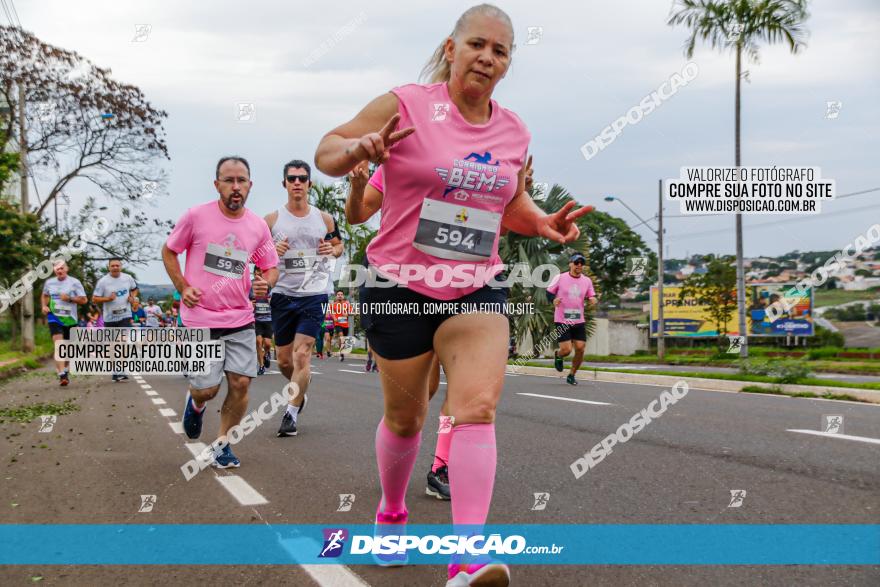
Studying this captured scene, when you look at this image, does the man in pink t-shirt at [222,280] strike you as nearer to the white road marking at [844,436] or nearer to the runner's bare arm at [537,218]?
the runner's bare arm at [537,218]

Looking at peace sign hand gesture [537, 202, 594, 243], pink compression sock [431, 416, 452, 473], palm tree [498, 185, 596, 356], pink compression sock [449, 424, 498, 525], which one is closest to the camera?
pink compression sock [449, 424, 498, 525]

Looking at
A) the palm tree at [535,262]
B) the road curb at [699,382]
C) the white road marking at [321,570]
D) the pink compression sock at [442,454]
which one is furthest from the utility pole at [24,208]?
the white road marking at [321,570]

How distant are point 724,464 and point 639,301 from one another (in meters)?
98.8

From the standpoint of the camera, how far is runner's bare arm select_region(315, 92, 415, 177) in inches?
113

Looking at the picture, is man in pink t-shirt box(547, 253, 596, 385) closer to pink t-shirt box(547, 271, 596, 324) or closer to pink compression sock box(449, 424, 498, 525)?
pink t-shirt box(547, 271, 596, 324)

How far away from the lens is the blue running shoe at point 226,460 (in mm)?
5770

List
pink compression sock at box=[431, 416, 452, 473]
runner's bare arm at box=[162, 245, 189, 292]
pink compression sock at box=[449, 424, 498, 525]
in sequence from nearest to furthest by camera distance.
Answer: pink compression sock at box=[449, 424, 498, 525] < pink compression sock at box=[431, 416, 452, 473] < runner's bare arm at box=[162, 245, 189, 292]

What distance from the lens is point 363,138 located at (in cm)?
286

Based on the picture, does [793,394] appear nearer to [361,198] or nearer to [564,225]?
[564,225]

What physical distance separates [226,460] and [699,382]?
10371 millimetres

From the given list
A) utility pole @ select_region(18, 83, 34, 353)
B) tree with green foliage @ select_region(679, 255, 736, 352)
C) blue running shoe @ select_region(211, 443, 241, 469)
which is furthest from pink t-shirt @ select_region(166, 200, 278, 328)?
tree with green foliage @ select_region(679, 255, 736, 352)

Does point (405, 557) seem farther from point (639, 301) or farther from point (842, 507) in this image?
point (639, 301)

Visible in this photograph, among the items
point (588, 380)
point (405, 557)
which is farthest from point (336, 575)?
point (588, 380)

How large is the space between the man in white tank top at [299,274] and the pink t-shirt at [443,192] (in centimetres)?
427
